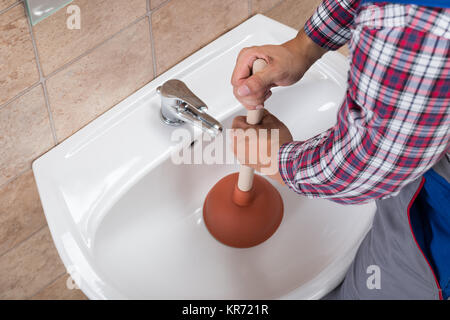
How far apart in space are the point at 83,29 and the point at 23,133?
6.8 inches

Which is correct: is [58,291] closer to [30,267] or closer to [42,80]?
[30,267]

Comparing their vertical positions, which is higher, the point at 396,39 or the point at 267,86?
the point at 396,39

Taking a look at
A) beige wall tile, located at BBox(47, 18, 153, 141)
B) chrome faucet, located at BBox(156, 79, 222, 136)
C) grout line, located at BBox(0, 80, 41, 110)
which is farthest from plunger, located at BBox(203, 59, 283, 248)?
grout line, located at BBox(0, 80, 41, 110)

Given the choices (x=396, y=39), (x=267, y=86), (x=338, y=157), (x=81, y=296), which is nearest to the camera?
(x=396, y=39)

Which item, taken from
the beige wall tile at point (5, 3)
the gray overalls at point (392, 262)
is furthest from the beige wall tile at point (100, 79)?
the gray overalls at point (392, 262)

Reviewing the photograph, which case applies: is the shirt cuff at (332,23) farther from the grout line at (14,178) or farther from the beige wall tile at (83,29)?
the grout line at (14,178)

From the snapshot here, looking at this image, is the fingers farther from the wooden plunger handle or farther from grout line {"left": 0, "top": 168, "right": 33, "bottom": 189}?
grout line {"left": 0, "top": 168, "right": 33, "bottom": 189}

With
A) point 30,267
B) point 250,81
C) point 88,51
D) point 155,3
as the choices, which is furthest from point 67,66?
point 30,267

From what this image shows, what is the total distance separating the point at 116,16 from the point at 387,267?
21.3 inches

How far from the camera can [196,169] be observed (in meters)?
0.85

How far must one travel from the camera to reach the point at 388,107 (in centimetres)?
44

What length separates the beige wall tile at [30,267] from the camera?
900 mm

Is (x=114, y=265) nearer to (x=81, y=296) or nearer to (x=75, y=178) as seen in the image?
(x=75, y=178)
